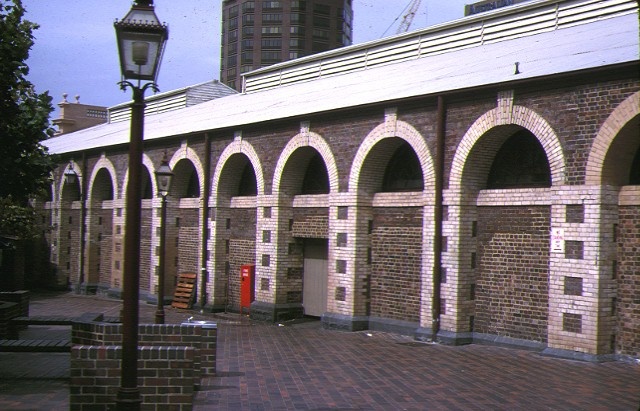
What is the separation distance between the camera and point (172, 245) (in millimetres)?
24891

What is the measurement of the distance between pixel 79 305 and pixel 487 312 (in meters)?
15.1

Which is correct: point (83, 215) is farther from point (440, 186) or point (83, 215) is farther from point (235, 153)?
point (440, 186)

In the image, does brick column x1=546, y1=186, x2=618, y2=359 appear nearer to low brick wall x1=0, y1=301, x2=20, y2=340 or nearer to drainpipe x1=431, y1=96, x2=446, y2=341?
drainpipe x1=431, y1=96, x2=446, y2=341

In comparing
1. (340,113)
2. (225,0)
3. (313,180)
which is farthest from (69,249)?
(225,0)

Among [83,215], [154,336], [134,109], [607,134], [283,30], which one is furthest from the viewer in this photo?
[283,30]

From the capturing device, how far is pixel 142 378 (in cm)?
826

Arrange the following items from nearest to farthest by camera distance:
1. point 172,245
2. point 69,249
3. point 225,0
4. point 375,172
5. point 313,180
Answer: point 375,172, point 313,180, point 172,245, point 69,249, point 225,0

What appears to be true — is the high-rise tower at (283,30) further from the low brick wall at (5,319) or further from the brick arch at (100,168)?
the low brick wall at (5,319)

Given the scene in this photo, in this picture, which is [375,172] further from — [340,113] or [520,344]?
[520,344]

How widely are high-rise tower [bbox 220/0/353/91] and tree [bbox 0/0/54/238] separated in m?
76.3

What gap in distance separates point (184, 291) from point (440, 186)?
10875mm

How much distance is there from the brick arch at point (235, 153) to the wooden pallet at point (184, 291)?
2.79 meters

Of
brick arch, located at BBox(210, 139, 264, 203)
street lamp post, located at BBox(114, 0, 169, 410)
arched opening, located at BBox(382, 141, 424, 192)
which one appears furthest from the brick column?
brick arch, located at BBox(210, 139, 264, 203)

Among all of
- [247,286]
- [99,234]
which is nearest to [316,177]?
[247,286]
